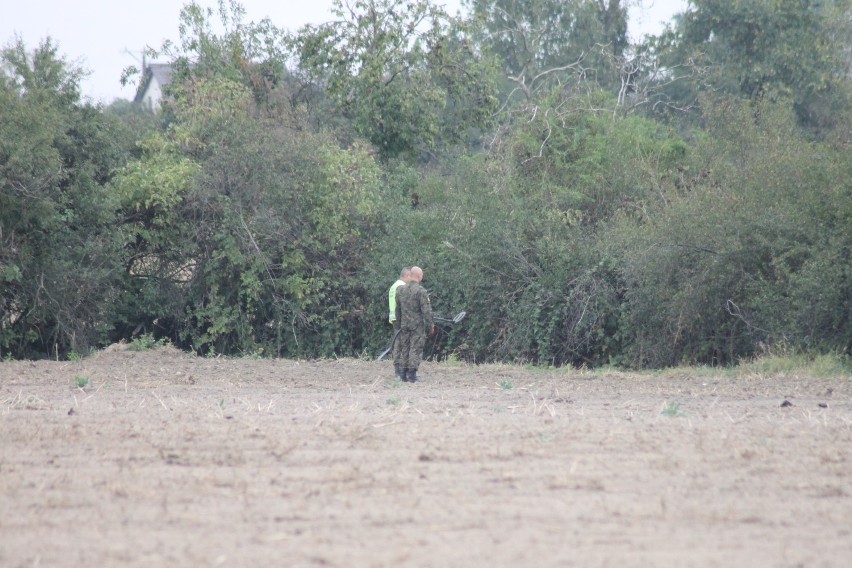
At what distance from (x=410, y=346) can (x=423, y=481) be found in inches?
311

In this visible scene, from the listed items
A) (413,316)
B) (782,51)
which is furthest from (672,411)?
(782,51)

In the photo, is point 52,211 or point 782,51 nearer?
point 52,211

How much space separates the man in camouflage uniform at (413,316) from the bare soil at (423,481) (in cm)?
249

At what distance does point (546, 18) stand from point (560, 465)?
117 feet

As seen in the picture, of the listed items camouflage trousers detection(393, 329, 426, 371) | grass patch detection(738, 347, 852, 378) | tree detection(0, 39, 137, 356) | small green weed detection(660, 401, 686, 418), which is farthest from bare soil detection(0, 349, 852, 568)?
tree detection(0, 39, 137, 356)

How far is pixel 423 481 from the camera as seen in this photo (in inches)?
278

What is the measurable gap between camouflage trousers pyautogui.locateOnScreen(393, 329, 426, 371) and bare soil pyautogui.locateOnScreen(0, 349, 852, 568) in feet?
8.16

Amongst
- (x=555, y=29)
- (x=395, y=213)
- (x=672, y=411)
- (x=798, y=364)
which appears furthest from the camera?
(x=555, y=29)

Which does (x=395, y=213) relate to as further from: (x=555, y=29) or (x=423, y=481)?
(x=555, y=29)

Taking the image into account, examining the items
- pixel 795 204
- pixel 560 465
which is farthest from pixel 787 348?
pixel 560 465

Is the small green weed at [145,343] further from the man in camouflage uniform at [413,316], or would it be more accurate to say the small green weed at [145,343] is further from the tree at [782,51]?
the tree at [782,51]

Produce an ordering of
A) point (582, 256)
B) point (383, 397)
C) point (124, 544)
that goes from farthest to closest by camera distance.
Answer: point (582, 256), point (383, 397), point (124, 544)

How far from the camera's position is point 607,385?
1501 cm

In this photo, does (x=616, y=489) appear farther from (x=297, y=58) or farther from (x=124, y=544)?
(x=297, y=58)
